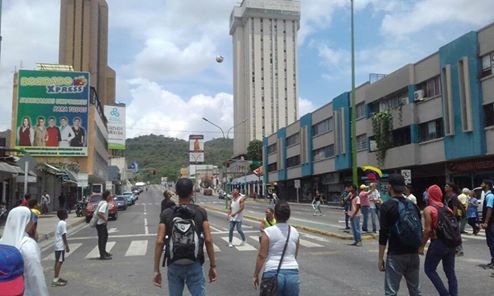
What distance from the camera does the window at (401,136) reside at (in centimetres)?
4059

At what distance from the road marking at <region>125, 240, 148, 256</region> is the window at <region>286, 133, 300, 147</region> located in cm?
5442

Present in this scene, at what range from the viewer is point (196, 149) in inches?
1847

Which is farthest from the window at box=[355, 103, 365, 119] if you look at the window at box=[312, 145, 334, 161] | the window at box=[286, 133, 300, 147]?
the window at box=[286, 133, 300, 147]

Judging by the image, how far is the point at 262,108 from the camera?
119562 mm

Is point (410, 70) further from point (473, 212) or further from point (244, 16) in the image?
point (244, 16)

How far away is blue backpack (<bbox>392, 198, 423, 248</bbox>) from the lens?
18.6 feet

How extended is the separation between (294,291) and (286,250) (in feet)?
1.32

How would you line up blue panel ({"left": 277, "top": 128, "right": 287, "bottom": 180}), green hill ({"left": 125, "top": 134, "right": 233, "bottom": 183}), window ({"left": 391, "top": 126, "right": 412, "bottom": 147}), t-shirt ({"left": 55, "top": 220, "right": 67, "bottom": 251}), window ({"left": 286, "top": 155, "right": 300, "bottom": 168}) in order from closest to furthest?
t-shirt ({"left": 55, "top": 220, "right": 67, "bottom": 251}), window ({"left": 391, "top": 126, "right": 412, "bottom": 147}), window ({"left": 286, "top": 155, "right": 300, "bottom": 168}), blue panel ({"left": 277, "top": 128, "right": 287, "bottom": 180}), green hill ({"left": 125, "top": 134, "right": 233, "bottom": 183})

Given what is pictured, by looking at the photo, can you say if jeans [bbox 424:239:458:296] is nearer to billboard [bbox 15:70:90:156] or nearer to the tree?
billboard [bbox 15:70:90:156]

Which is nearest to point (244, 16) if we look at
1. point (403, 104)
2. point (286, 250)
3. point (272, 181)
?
point (272, 181)

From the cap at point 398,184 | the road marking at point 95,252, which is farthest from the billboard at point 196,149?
the cap at point 398,184

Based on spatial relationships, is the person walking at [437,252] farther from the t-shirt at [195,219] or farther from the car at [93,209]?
the car at [93,209]

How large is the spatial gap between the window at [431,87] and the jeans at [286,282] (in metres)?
33.9

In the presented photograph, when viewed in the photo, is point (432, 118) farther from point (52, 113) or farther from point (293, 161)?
point (293, 161)
